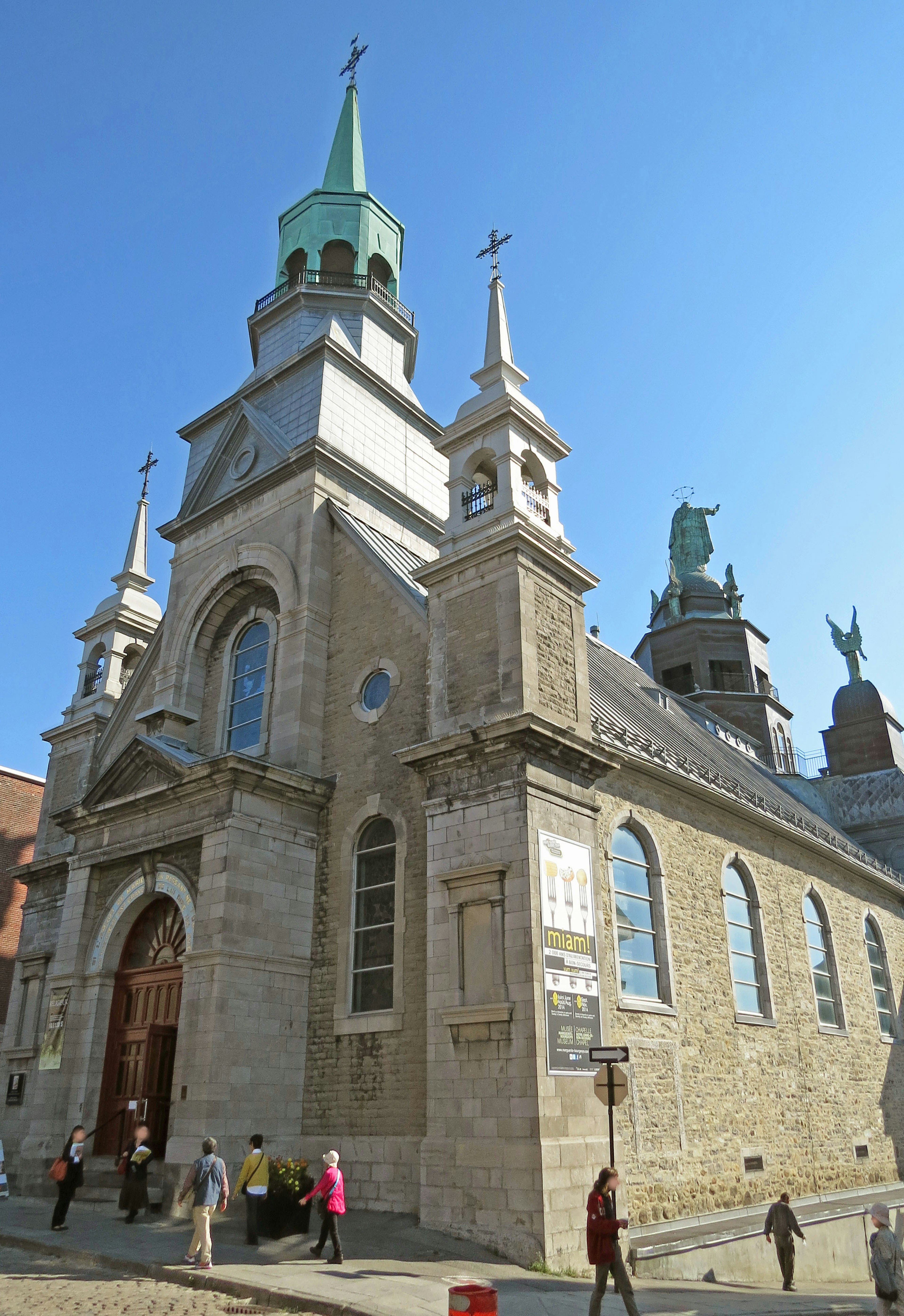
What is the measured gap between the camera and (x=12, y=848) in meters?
33.8

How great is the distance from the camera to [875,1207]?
331 inches

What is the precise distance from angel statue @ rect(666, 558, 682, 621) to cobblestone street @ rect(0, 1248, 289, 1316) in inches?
1427

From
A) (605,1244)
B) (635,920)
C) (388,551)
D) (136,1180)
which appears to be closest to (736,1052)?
(635,920)

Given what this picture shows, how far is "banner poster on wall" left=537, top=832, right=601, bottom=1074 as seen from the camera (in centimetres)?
1318

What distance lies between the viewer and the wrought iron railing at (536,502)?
17406 millimetres

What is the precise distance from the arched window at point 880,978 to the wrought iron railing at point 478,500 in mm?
16257

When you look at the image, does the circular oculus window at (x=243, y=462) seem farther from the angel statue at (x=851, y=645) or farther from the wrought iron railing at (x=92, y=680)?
the angel statue at (x=851, y=645)

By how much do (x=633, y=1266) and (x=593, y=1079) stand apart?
2.33m

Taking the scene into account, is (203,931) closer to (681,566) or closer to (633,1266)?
(633,1266)

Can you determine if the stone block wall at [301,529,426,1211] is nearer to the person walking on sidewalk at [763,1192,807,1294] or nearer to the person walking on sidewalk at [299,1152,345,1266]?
the person walking on sidewalk at [299,1152,345,1266]

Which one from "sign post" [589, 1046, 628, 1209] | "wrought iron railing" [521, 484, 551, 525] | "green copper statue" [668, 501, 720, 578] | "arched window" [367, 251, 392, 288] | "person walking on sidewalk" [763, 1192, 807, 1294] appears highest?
"green copper statue" [668, 501, 720, 578]

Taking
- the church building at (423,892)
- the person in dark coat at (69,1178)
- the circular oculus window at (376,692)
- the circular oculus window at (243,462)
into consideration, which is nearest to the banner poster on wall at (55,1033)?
the church building at (423,892)

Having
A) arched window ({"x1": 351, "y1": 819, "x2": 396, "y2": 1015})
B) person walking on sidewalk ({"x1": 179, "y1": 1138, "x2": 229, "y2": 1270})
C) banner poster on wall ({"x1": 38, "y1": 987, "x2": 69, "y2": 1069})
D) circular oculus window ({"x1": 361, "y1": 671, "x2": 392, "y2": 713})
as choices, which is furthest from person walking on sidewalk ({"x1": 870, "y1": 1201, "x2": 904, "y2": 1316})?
banner poster on wall ({"x1": 38, "y1": 987, "x2": 69, "y2": 1069})

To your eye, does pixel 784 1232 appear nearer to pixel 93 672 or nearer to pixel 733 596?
pixel 93 672
